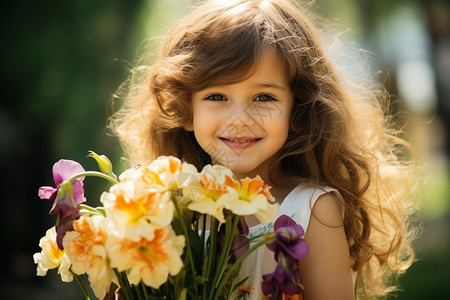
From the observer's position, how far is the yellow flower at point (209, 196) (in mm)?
1009

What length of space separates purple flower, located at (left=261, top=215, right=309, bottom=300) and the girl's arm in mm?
392

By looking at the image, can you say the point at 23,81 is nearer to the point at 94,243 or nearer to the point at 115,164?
the point at 115,164

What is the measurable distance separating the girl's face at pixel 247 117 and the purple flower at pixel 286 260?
1.50 feet

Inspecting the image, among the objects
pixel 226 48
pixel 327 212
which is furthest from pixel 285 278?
pixel 226 48

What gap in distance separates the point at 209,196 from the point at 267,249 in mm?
467

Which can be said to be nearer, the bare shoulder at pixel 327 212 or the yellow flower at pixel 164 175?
the yellow flower at pixel 164 175

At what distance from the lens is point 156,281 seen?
3.17 ft

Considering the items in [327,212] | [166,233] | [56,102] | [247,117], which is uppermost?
[247,117]

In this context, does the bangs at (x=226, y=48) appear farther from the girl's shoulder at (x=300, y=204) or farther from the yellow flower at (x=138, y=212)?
the yellow flower at (x=138, y=212)

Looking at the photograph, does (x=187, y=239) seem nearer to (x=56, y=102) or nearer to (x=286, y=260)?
(x=286, y=260)

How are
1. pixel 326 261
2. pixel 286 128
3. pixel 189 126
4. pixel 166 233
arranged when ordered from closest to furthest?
pixel 166 233, pixel 326 261, pixel 286 128, pixel 189 126

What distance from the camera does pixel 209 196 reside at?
1.03 m

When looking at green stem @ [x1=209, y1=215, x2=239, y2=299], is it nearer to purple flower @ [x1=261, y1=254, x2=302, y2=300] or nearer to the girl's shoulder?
purple flower @ [x1=261, y1=254, x2=302, y2=300]

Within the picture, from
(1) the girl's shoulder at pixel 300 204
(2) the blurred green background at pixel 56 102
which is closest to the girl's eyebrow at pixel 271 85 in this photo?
(1) the girl's shoulder at pixel 300 204
